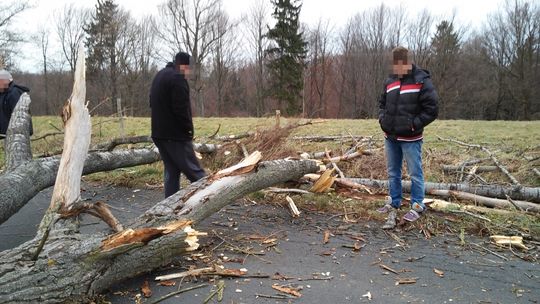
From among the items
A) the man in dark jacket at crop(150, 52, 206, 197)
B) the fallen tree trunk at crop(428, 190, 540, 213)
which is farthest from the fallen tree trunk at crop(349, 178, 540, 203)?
the man in dark jacket at crop(150, 52, 206, 197)

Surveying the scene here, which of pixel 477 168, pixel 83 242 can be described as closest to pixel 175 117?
pixel 83 242

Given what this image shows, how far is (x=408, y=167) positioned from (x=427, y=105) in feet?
2.44

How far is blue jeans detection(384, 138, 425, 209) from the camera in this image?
460 centimetres

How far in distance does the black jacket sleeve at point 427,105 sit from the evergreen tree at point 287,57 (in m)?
30.6

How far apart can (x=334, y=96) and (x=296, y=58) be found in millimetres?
6667

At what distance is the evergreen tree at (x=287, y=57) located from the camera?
35.3 m

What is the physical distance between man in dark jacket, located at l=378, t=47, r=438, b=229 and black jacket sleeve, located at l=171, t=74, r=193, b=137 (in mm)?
2263

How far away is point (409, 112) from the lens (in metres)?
4.51

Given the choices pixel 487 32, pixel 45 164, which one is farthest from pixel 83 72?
pixel 487 32

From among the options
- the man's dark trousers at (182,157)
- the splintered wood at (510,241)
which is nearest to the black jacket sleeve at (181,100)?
the man's dark trousers at (182,157)

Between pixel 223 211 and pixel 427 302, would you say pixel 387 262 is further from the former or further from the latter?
pixel 223 211

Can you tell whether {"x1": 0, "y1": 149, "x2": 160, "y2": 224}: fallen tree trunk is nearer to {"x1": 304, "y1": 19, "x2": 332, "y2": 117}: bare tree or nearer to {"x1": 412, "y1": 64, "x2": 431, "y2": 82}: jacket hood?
{"x1": 412, "y1": 64, "x2": 431, "y2": 82}: jacket hood

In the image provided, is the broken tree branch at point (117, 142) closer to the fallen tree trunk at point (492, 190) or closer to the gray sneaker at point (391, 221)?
the fallen tree trunk at point (492, 190)

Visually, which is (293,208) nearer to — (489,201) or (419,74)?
(419,74)
